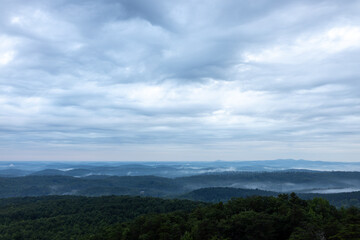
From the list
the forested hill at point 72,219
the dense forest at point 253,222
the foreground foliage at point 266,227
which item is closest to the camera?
the foreground foliage at point 266,227

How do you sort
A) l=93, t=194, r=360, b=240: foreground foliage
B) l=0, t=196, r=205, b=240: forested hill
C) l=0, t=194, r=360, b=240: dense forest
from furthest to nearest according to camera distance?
l=0, t=196, r=205, b=240: forested hill
l=0, t=194, r=360, b=240: dense forest
l=93, t=194, r=360, b=240: foreground foliage

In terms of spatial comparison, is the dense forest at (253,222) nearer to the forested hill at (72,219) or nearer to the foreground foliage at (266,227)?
the foreground foliage at (266,227)

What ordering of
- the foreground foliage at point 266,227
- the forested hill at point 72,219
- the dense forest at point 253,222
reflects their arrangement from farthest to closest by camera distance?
the forested hill at point 72,219
the dense forest at point 253,222
the foreground foliage at point 266,227

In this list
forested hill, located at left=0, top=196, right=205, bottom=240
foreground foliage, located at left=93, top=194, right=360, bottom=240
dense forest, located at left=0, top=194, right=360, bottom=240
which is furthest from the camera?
forested hill, located at left=0, top=196, right=205, bottom=240

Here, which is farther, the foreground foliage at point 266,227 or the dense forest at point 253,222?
the dense forest at point 253,222

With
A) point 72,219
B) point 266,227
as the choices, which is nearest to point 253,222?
point 266,227

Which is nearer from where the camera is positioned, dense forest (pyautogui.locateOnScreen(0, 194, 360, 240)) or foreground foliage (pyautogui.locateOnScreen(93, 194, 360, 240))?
foreground foliage (pyautogui.locateOnScreen(93, 194, 360, 240))

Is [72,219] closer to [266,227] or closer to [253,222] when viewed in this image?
[253,222]

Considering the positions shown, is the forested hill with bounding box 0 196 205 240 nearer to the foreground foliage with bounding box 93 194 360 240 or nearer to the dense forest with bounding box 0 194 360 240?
the dense forest with bounding box 0 194 360 240

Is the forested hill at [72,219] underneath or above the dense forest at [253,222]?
underneath

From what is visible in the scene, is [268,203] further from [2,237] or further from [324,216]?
[2,237]

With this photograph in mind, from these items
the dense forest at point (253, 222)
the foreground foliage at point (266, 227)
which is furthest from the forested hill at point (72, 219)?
the foreground foliage at point (266, 227)

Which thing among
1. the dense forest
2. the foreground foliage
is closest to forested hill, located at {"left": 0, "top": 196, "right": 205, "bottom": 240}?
the dense forest

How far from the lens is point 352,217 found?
46.0 metres
